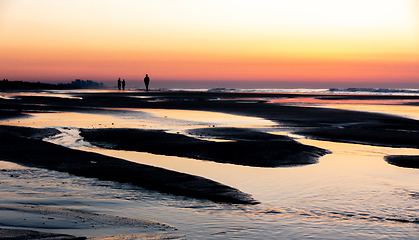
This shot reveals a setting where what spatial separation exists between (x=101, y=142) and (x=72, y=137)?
154 cm

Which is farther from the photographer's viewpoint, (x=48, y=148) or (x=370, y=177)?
(x=48, y=148)

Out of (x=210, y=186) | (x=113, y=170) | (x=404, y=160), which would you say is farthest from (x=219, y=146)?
(x=404, y=160)

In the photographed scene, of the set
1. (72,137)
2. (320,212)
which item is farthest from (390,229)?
(72,137)

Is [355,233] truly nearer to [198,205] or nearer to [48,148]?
[198,205]

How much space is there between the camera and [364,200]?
7.56 meters

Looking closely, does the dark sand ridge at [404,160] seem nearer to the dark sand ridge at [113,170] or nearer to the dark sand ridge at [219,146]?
the dark sand ridge at [219,146]

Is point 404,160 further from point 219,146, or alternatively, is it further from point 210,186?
point 210,186

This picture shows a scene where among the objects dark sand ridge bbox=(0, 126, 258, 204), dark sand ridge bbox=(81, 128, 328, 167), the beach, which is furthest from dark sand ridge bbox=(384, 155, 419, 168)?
dark sand ridge bbox=(0, 126, 258, 204)

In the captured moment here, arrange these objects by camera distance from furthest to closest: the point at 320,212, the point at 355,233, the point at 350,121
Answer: the point at 350,121 → the point at 320,212 → the point at 355,233

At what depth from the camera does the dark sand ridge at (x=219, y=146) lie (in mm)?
11742

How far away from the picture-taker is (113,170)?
31.5ft

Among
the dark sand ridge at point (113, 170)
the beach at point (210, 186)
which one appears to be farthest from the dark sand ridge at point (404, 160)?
the dark sand ridge at point (113, 170)

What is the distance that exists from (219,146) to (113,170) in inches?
169

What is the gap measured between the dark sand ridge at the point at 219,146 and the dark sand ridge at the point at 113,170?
2.35 m
